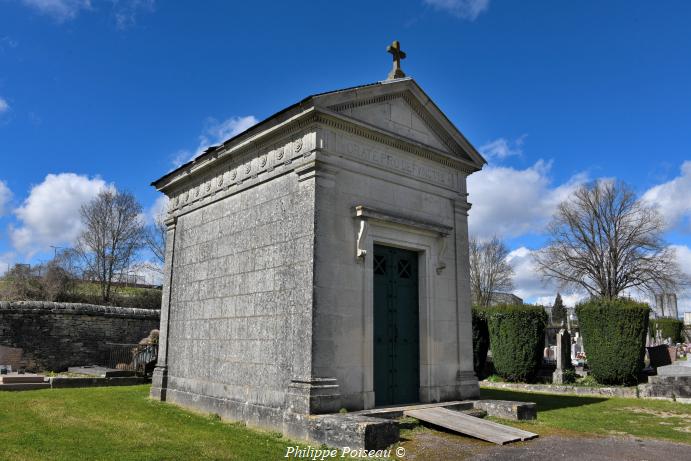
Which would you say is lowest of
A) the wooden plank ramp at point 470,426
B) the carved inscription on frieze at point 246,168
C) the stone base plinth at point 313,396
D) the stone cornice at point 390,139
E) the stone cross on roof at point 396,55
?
Result: the wooden plank ramp at point 470,426

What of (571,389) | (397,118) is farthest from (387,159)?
(571,389)

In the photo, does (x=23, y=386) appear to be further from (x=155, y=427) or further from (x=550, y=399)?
(x=550, y=399)

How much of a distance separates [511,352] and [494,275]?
3298 cm

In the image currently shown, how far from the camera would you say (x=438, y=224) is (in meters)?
→ 10.4

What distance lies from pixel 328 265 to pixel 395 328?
2.06m

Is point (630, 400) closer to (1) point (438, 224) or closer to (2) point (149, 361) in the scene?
(1) point (438, 224)

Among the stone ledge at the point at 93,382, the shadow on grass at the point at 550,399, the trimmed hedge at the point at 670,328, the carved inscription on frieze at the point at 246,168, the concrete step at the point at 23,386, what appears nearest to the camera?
the carved inscription on frieze at the point at 246,168

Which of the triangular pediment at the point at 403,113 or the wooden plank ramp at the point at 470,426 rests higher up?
the triangular pediment at the point at 403,113

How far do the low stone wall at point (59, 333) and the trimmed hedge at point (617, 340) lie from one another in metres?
17.1

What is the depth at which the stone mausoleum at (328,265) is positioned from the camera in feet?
27.8

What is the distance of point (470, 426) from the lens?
8.02 meters

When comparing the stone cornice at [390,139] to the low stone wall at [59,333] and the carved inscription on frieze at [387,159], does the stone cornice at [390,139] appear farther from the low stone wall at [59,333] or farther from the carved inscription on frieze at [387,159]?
the low stone wall at [59,333]

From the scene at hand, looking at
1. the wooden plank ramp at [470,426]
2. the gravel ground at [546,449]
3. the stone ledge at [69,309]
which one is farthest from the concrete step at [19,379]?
the gravel ground at [546,449]

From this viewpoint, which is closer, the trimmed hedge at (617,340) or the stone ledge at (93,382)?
the stone ledge at (93,382)
